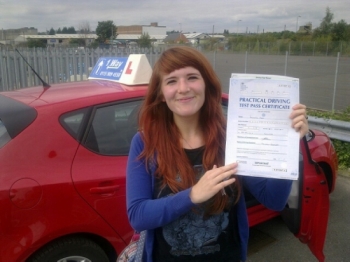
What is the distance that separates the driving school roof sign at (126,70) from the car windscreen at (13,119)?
1031 mm

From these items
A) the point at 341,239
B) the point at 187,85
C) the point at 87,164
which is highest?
the point at 187,85

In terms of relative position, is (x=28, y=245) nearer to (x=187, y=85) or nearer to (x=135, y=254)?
(x=135, y=254)

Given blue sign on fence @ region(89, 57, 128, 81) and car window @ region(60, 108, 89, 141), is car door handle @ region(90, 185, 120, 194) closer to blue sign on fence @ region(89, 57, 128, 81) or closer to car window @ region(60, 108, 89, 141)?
car window @ region(60, 108, 89, 141)

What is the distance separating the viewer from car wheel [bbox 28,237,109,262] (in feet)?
7.92

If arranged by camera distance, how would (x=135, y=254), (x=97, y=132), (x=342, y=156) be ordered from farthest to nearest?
(x=342, y=156), (x=97, y=132), (x=135, y=254)

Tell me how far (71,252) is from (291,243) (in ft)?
7.00

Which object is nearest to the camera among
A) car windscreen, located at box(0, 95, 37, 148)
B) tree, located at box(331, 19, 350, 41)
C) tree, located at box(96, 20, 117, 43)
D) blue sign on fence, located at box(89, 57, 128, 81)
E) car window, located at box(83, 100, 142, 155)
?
car windscreen, located at box(0, 95, 37, 148)

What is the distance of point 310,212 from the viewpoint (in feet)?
8.76

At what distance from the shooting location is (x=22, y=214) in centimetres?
227

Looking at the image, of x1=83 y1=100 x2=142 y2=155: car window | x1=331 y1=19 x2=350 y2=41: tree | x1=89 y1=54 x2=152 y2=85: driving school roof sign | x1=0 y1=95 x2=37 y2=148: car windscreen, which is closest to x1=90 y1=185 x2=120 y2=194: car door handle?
x1=83 y1=100 x2=142 y2=155: car window

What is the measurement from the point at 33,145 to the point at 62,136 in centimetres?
20

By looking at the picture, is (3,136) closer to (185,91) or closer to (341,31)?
(185,91)

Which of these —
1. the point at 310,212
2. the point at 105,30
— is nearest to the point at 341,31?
the point at 105,30

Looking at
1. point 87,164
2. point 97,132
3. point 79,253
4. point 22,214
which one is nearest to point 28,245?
point 22,214
